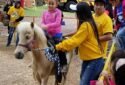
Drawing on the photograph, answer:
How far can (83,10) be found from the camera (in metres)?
5.43

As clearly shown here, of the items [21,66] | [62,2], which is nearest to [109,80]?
[21,66]

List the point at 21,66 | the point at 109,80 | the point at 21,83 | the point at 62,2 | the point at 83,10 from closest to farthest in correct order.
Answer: the point at 109,80, the point at 83,10, the point at 21,83, the point at 21,66, the point at 62,2

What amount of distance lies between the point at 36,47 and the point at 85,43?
5.76 feet

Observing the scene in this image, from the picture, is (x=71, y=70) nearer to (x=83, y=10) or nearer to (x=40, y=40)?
(x=40, y=40)

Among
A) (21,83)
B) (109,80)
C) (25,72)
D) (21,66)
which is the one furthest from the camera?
(21,66)

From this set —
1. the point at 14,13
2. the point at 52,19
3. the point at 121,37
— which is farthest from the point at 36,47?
the point at 14,13

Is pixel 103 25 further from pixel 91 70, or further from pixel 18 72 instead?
pixel 18 72

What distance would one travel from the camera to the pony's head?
6.87 m

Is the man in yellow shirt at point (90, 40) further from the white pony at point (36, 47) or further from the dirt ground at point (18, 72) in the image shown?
the dirt ground at point (18, 72)

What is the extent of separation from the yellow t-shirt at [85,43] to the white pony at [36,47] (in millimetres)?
1509

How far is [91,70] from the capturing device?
567 centimetres

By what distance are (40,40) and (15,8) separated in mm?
8595

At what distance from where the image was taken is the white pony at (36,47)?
6891 mm

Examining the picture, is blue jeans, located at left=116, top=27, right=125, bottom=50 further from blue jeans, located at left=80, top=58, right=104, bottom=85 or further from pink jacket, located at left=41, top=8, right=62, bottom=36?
pink jacket, located at left=41, top=8, right=62, bottom=36
